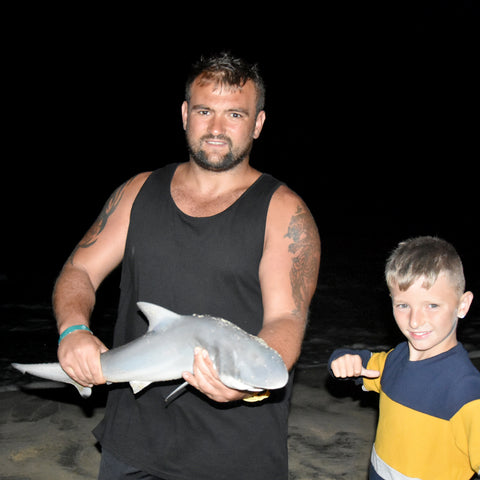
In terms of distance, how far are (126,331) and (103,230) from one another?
20.6 inches

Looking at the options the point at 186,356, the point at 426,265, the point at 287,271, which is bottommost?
the point at 186,356

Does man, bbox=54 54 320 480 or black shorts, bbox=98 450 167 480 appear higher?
man, bbox=54 54 320 480

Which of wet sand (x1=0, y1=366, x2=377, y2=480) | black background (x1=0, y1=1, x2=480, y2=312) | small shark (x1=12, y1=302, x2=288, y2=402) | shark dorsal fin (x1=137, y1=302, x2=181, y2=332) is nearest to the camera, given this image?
small shark (x1=12, y1=302, x2=288, y2=402)

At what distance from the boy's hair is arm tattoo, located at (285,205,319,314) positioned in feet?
1.22

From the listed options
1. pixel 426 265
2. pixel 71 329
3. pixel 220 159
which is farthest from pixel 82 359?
pixel 426 265

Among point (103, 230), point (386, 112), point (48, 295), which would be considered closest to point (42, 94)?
point (386, 112)

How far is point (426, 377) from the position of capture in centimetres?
233

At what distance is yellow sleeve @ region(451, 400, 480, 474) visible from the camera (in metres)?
2.05

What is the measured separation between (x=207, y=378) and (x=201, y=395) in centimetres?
55

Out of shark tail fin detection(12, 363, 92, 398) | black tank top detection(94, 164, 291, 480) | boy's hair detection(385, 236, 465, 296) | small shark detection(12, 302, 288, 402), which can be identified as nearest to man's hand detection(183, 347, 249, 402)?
small shark detection(12, 302, 288, 402)

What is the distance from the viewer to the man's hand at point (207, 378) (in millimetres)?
1873

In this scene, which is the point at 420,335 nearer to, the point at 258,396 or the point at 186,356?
the point at 258,396

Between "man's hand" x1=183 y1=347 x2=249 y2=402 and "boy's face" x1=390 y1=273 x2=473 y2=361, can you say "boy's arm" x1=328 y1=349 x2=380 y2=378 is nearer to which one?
"boy's face" x1=390 y1=273 x2=473 y2=361

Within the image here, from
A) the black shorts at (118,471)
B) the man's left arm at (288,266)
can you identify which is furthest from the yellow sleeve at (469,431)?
the black shorts at (118,471)
